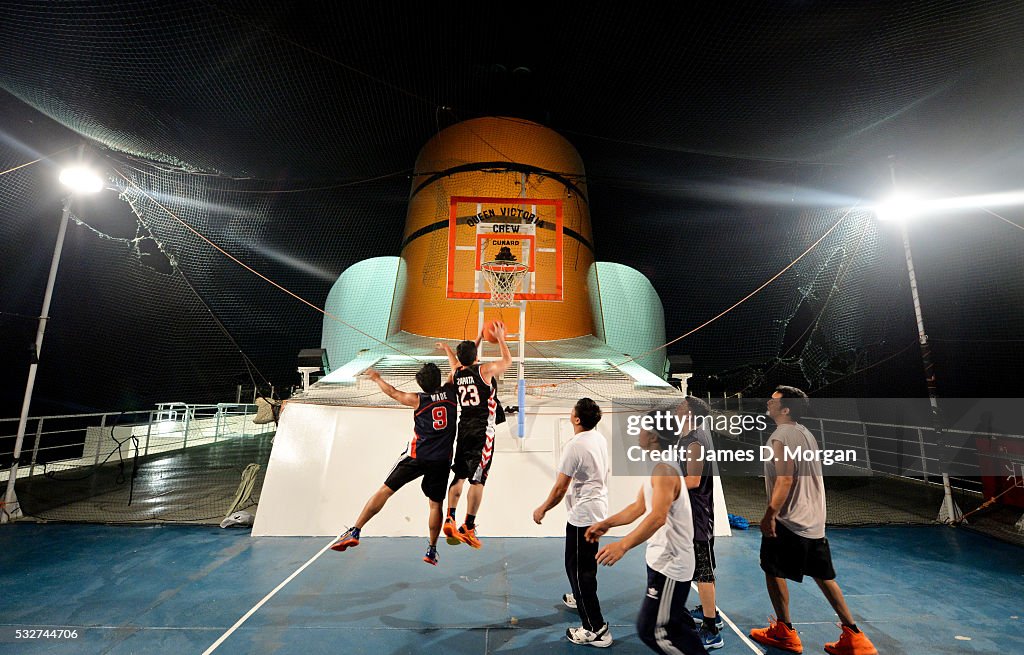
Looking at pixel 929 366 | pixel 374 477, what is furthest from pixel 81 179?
pixel 929 366

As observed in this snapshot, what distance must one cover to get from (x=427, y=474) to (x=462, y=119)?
25.1 ft

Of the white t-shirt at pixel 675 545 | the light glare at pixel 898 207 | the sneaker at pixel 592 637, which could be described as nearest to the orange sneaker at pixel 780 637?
the sneaker at pixel 592 637

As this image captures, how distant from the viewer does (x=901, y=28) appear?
499 cm

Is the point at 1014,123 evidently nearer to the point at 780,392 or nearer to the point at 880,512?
the point at 880,512

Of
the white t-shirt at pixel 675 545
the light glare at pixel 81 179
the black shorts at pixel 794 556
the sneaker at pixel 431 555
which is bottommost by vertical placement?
the sneaker at pixel 431 555

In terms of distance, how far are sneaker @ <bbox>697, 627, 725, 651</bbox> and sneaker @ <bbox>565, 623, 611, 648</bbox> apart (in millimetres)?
607

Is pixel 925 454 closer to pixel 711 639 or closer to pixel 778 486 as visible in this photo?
pixel 778 486

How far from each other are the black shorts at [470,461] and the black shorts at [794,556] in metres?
1.90

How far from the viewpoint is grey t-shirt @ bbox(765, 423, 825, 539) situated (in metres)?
2.74

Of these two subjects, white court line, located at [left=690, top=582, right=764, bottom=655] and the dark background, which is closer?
white court line, located at [left=690, top=582, right=764, bottom=655]

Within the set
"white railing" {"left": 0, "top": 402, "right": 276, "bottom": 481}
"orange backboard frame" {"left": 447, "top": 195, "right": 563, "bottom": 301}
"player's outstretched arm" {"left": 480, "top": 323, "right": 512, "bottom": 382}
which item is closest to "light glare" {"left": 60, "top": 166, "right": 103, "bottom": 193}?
"white railing" {"left": 0, "top": 402, "right": 276, "bottom": 481}

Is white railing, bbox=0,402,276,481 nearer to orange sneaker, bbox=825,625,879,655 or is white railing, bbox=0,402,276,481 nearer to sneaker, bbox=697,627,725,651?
sneaker, bbox=697,627,725,651

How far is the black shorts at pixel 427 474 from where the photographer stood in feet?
10.1

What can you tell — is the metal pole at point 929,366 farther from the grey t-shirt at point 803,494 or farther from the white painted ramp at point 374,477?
the grey t-shirt at point 803,494
